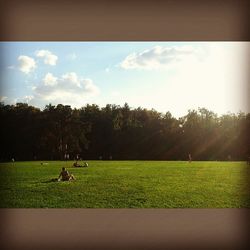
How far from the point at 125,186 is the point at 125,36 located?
297 centimetres

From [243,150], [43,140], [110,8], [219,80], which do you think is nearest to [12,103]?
[43,140]

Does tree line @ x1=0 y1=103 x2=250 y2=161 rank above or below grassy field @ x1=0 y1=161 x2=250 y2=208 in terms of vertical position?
above

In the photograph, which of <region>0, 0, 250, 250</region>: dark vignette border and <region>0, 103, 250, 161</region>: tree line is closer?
<region>0, 0, 250, 250</region>: dark vignette border

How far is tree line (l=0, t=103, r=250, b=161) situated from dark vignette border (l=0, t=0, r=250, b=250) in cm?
142

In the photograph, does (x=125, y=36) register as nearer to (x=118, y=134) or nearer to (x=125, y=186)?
(x=118, y=134)

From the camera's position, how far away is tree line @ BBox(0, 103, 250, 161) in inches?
322

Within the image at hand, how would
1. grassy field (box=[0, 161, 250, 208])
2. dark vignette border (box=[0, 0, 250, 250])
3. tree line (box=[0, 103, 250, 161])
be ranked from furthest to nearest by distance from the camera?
tree line (box=[0, 103, 250, 161])
grassy field (box=[0, 161, 250, 208])
dark vignette border (box=[0, 0, 250, 250])

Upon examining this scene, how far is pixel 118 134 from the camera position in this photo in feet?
28.5

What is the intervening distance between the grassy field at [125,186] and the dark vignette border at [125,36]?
0.50 meters

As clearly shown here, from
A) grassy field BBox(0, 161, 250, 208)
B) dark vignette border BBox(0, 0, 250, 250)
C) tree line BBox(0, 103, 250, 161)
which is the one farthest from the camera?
tree line BBox(0, 103, 250, 161)

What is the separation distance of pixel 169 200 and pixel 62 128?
93.2 inches

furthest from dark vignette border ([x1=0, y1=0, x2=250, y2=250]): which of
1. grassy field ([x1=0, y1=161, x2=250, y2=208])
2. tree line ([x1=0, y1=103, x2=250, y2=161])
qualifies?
tree line ([x1=0, y1=103, x2=250, y2=161])

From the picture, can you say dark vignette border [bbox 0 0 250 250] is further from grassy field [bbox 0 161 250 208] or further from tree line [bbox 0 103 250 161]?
tree line [bbox 0 103 250 161]

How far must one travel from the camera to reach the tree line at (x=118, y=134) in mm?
8172
